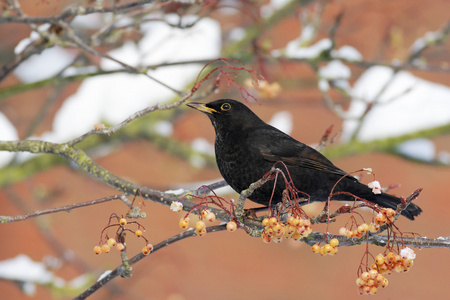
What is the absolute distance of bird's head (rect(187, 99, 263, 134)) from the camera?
221cm

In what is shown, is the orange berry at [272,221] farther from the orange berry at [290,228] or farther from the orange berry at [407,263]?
the orange berry at [407,263]

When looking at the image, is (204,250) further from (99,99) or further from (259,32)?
(259,32)

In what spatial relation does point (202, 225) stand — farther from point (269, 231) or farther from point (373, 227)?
point (373, 227)

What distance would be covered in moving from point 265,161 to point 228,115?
1.00ft

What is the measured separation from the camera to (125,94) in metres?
4.82

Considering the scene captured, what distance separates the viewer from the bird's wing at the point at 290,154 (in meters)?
2.09

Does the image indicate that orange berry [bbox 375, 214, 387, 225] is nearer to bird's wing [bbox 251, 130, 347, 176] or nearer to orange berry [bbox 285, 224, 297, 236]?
orange berry [bbox 285, 224, 297, 236]

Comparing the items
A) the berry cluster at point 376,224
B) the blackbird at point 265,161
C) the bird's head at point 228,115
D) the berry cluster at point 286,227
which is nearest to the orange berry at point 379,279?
the berry cluster at point 376,224

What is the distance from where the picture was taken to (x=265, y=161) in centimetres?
205

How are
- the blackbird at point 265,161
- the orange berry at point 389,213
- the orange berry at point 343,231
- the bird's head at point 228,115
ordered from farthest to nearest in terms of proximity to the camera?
1. the bird's head at point 228,115
2. the blackbird at point 265,161
3. the orange berry at point 343,231
4. the orange berry at point 389,213

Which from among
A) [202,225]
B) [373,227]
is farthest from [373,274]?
[202,225]

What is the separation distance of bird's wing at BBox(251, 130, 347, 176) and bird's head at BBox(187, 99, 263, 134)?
0.11 metres

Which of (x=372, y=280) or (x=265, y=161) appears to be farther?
(x=265, y=161)

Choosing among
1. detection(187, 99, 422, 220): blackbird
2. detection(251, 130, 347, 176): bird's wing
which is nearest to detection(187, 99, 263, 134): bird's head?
detection(187, 99, 422, 220): blackbird
